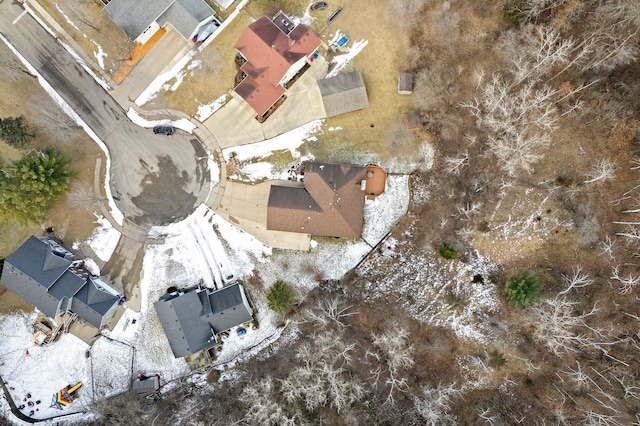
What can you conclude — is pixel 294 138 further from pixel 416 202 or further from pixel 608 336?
pixel 608 336

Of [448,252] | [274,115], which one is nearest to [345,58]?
[274,115]

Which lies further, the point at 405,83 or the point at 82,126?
the point at 82,126

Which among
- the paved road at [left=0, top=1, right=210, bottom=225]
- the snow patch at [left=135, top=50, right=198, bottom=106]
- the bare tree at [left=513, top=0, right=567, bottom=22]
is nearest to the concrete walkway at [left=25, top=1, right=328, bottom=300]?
the snow patch at [left=135, top=50, right=198, bottom=106]

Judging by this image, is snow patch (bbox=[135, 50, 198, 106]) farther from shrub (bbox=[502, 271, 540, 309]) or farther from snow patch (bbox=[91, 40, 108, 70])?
shrub (bbox=[502, 271, 540, 309])

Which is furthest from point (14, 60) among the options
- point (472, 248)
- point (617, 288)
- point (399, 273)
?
point (617, 288)

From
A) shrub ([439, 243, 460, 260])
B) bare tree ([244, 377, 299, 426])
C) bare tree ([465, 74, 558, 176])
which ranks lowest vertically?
shrub ([439, 243, 460, 260])

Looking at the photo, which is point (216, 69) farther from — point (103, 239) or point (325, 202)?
point (103, 239)
